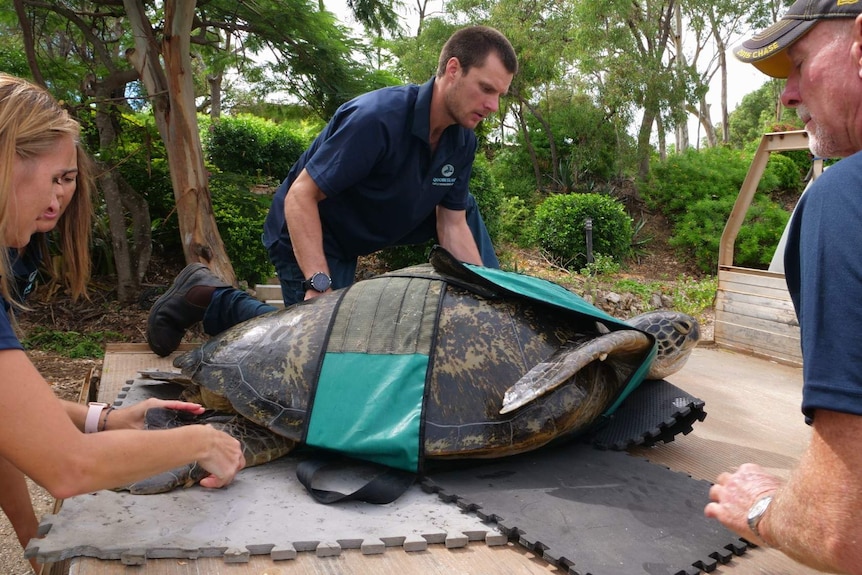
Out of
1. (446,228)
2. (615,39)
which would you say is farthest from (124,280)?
(615,39)

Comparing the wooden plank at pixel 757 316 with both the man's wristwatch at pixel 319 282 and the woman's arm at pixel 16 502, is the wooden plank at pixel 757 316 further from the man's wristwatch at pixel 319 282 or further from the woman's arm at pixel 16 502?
the woman's arm at pixel 16 502

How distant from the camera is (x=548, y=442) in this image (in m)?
2.41

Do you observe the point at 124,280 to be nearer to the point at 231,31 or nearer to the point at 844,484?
the point at 231,31

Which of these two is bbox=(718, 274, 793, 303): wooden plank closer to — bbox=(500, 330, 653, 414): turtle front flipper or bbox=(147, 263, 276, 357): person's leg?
bbox=(500, 330, 653, 414): turtle front flipper

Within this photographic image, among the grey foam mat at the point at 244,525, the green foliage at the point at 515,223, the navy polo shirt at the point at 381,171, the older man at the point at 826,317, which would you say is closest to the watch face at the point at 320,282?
the navy polo shirt at the point at 381,171

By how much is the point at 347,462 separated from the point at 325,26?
526 cm

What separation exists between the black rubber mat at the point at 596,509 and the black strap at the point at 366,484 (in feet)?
0.33

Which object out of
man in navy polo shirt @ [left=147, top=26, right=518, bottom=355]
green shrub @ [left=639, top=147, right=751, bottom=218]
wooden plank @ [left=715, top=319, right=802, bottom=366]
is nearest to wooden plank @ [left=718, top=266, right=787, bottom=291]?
wooden plank @ [left=715, top=319, right=802, bottom=366]

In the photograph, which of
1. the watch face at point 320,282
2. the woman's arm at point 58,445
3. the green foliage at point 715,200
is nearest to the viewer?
the woman's arm at point 58,445

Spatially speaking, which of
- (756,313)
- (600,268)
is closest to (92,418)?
(756,313)

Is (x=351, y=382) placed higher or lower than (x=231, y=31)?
lower

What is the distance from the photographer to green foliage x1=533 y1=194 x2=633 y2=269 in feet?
37.5

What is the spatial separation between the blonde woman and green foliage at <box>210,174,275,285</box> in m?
4.66

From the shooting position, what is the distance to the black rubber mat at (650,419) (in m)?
2.52
